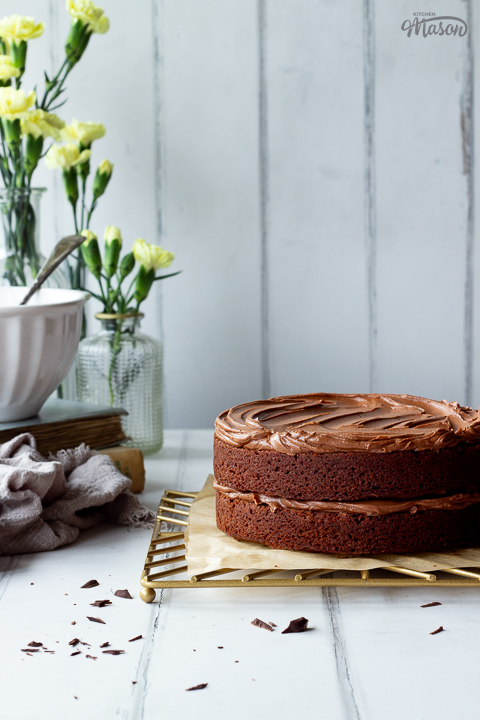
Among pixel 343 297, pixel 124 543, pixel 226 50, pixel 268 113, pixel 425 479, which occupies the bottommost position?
pixel 124 543

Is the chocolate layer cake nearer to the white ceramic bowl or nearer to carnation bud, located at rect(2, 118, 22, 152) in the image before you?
the white ceramic bowl

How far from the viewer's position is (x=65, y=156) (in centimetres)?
143

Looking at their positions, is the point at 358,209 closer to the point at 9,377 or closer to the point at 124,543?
the point at 9,377

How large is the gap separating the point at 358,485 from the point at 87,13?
3.36 ft

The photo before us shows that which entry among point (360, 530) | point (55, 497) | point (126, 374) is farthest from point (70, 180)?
point (360, 530)

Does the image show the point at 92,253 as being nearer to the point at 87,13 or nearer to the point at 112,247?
the point at 112,247

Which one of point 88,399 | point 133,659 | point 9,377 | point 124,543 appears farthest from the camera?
point 88,399

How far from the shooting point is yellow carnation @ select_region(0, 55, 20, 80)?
1333 mm

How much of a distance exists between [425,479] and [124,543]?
0.40m

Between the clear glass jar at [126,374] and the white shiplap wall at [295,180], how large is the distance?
0.37 metres

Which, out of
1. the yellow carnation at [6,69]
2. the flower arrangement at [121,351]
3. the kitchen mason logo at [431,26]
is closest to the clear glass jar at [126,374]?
the flower arrangement at [121,351]

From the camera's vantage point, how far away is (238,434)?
2.90 ft

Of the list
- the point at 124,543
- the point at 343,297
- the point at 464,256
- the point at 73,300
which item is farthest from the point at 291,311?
the point at 124,543

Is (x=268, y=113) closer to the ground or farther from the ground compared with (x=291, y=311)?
farther from the ground
